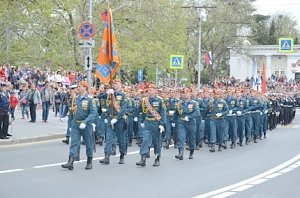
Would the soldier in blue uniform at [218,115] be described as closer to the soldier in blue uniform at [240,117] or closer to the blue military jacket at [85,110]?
the soldier in blue uniform at [240,117]

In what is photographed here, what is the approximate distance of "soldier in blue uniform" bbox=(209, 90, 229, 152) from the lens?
2061 cm

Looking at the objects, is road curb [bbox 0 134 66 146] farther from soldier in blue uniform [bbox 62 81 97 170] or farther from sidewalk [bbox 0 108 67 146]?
soldier in blue uniform [bbox 62 81 97 170]

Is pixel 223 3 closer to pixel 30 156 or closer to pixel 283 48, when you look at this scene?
pixel 283 48

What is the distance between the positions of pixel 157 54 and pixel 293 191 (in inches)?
1100

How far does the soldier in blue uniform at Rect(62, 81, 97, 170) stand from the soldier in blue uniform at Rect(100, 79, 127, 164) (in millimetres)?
931

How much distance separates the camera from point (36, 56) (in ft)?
109

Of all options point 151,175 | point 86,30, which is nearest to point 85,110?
point 151,175

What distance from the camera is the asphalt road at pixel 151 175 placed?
1206 cm

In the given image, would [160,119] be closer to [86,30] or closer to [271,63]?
[86,30]

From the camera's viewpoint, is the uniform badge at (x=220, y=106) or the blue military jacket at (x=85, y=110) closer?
the blue military jacket at (x=85, y=110)

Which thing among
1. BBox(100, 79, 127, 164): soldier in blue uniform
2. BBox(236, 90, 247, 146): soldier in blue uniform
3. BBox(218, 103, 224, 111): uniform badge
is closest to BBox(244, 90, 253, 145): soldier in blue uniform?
BBox(236, 90, 247, 146): soldier in blue uniform

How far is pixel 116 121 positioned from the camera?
1579cm

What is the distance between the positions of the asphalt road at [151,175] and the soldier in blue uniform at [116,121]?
1.24ft

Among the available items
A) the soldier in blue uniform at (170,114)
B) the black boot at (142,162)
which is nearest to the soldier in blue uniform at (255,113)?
the soldier in blue uniform at (170,114)
